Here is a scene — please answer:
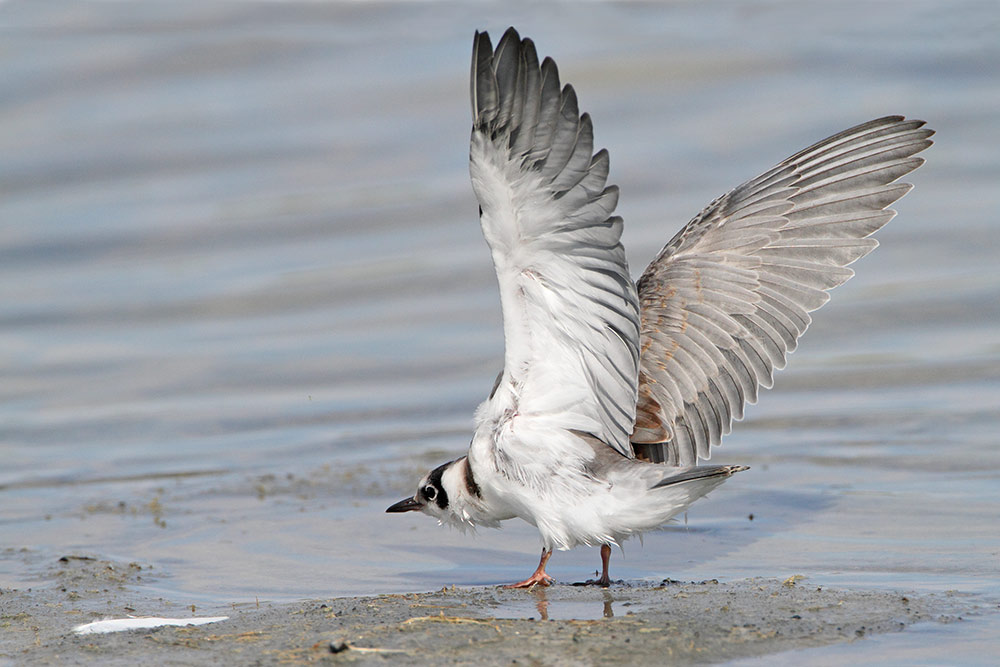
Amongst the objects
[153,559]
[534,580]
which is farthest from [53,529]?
[534,580]

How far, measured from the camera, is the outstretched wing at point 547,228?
16.3 feet

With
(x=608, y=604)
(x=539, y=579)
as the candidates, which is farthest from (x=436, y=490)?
(x=608, y=604)

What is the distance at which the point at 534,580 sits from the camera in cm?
582

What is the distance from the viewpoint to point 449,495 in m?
6.30

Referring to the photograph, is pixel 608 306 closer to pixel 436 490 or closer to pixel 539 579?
pixel 539 579

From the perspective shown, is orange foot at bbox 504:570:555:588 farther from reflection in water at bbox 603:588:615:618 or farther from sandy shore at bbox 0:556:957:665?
reflection in water at bbox 603:588:615:618

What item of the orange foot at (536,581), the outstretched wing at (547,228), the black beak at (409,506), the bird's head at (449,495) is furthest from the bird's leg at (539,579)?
the black beak at (409,506)

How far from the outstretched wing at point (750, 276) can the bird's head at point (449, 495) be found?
0.86 meters

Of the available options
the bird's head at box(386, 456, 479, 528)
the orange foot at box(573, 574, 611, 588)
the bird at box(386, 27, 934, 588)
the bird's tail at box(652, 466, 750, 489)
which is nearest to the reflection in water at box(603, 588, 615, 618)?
the orange foot at box(573, 574, 611, 588)

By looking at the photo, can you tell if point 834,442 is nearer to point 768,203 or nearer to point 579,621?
point 768,203

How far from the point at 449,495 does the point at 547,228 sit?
175 centimetres

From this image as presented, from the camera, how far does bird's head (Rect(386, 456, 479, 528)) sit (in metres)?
6.14

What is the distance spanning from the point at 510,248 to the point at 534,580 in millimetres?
1611

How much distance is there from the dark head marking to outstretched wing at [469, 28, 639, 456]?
3.17 feet
